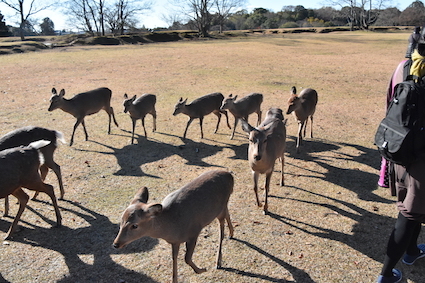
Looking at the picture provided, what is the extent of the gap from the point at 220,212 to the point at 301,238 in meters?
1.22

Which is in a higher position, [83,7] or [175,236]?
[83,7]

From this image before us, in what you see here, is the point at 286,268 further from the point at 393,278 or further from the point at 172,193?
the point at 172,193

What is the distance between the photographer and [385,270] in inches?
132

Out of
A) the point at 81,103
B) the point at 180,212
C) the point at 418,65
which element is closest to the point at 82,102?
the point at 81,103

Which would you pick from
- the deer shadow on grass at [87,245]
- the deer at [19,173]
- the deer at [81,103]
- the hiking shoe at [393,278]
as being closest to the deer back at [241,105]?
the deer at [81,103]

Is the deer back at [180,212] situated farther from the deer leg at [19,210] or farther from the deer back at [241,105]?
the deer back at [241,105]

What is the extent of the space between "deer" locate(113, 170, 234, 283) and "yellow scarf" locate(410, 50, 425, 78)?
2141 mm

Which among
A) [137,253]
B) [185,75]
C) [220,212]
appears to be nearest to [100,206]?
[137,253]

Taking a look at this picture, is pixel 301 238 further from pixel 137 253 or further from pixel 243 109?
pixel 243 109

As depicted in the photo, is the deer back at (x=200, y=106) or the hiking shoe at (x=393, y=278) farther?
the deer back at (x=200, y=106)

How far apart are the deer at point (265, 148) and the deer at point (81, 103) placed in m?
4.67

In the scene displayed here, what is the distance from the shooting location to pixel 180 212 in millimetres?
3520

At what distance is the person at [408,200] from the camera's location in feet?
9.45

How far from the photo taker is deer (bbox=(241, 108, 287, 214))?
15.9 ft
